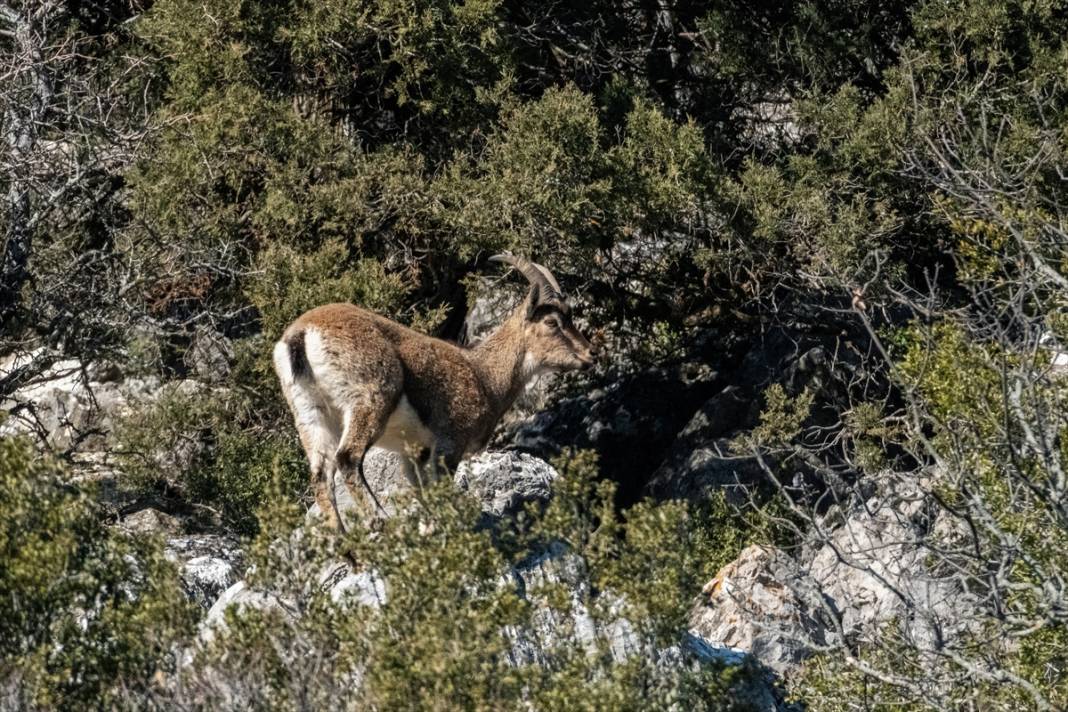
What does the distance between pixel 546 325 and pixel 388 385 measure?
2.80 m

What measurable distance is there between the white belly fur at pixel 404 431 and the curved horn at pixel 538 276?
1949 millimetres

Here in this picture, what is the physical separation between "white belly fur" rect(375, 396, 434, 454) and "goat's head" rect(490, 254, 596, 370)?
2.07 metres

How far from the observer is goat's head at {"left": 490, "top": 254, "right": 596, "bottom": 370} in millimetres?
14719

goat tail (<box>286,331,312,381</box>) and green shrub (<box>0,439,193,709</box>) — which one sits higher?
green shrub (<box>0,439,193,709</box>)

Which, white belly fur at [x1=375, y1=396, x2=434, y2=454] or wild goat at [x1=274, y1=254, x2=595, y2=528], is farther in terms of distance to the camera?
white belly fur at [x1=375, y1=396, x2=434, y2=454]

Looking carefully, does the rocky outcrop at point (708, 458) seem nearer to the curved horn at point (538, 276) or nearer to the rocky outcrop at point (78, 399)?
the curved horn at point (538, 276)

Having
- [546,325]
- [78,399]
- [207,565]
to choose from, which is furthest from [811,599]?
[78,399]

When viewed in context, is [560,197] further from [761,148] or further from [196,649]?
[196,649]

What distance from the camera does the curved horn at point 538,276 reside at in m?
14.4

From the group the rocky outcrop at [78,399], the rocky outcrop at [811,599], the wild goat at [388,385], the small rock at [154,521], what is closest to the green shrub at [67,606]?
the wild goat at [388,385]

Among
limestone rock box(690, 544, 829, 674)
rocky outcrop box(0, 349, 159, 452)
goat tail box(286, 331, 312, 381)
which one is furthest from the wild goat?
rocky outcrop box(0, 349, 159, 452)

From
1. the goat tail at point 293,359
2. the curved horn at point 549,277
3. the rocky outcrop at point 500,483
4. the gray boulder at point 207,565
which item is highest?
the goat tail at point 293,359

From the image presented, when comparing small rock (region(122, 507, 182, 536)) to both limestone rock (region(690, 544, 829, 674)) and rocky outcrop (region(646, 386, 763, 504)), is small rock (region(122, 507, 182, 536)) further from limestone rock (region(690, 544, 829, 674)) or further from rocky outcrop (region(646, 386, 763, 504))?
limestone rock (region(690, 544, 829, 674))

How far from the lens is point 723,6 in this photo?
17078 millimetres
